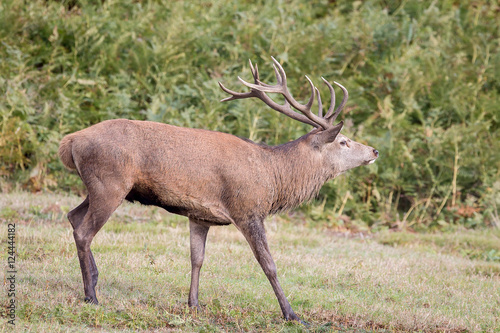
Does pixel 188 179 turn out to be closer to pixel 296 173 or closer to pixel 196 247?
pixel 196 247

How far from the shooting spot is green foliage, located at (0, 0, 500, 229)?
12516 millimetres

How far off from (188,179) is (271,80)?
803 cm

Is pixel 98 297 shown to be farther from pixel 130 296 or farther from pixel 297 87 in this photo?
pixel 297 87

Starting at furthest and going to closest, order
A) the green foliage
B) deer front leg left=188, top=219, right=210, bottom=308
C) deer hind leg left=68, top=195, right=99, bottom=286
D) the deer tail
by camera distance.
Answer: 1. the green foliage
2. deer front leg left=188, top=219, right=210, bottom=308
3. deer hind leg left=68, top=195, right=99, bottom=286
4. the deer tail

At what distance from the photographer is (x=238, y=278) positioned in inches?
311

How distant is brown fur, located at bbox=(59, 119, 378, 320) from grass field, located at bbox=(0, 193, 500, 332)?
1.42ft

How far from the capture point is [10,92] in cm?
1195

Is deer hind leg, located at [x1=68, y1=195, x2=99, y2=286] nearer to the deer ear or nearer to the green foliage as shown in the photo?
the deer ear

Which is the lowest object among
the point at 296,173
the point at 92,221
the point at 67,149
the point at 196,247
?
the point at 196,247

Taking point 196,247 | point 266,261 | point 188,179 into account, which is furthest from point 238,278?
point 188,179

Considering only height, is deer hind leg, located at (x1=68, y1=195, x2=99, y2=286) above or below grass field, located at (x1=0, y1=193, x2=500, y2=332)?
above

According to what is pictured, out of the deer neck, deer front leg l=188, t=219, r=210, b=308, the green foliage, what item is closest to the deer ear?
the deer neck

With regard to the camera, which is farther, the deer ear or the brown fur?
the deer ear

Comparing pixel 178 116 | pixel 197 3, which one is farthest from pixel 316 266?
pixel 197 3
